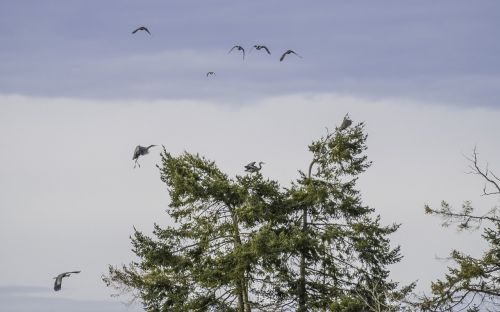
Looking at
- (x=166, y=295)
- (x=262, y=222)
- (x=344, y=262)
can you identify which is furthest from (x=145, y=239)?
(x=344, y=262)

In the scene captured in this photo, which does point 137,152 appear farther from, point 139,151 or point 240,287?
point 240,287

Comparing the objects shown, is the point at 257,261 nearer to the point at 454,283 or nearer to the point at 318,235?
the point at 318,235

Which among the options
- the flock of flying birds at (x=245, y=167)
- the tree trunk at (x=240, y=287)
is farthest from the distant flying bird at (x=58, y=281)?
the tree trunk at (x=240, y=287)

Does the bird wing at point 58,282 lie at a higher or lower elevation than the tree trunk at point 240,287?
lower

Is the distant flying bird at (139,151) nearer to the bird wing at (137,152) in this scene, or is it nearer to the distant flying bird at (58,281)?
the bird wing at (137,152)

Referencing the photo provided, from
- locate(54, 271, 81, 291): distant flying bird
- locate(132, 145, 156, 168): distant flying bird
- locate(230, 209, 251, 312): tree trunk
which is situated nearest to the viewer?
locate(54, 271, 81, 291): distant flying bird

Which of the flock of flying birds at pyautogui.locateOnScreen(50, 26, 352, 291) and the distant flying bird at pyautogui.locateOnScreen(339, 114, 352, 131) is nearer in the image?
the flock of flying birds at pyautogui.locateOnScreen(50, 26, 352, 291)

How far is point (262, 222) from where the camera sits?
40531 millimetres

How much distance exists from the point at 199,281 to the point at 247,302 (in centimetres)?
211

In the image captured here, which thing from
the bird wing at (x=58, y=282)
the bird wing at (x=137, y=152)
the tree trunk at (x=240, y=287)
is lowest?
the bird wing at (x=58, y=282)

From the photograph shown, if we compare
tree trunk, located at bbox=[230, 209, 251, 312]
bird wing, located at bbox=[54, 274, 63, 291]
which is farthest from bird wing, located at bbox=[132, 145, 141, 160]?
bird wing, located at bbox=[54, 274, 63, 291]

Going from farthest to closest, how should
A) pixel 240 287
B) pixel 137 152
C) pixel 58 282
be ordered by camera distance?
pixel 240 287 → pixel 137 152 → pixel 58 282

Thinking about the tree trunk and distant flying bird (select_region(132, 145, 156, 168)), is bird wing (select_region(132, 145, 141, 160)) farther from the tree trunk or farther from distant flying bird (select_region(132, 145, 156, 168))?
the tree trunk

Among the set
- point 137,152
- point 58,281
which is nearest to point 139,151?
point 137,152
